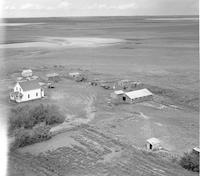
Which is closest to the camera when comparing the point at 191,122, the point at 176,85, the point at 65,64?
the point at 191,122

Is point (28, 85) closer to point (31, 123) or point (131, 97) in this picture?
point (31, 123)

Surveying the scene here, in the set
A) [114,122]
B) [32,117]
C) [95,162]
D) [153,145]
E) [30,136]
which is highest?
[32,117]

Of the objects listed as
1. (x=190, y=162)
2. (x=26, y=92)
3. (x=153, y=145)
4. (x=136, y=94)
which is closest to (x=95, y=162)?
(x=153, y=145)

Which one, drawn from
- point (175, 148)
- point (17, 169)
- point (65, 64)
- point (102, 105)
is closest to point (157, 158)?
point (175, 148)

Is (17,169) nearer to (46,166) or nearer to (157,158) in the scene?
(46,166)

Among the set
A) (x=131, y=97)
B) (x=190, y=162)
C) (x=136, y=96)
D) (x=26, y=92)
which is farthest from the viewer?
(x=136, y=96)

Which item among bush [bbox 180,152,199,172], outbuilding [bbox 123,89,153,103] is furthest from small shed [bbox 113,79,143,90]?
bush [bbox 180,152,199,172]

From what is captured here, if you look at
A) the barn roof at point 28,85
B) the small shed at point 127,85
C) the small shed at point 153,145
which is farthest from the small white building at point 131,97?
the small shed at point 153,145

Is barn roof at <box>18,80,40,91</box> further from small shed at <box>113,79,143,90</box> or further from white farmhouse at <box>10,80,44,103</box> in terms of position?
small shed at <box>113,79,143,90</box>
